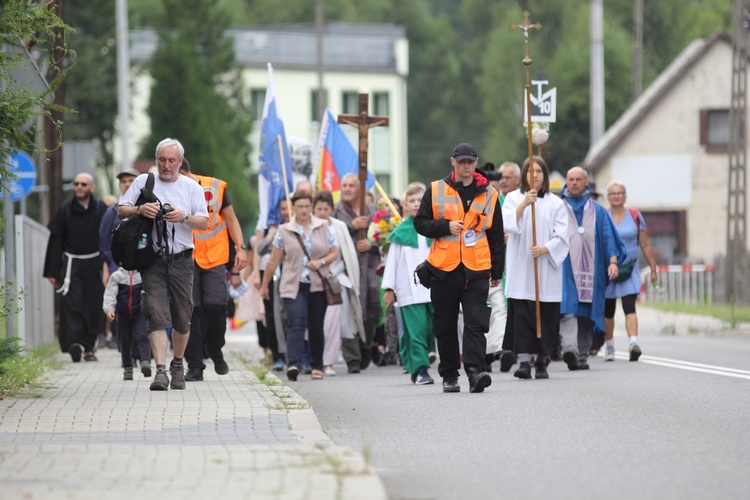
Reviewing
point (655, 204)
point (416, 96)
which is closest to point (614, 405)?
point (655, 204)

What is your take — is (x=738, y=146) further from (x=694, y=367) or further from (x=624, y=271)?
(x=694, y=367)

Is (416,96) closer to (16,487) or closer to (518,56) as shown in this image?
(518,56)

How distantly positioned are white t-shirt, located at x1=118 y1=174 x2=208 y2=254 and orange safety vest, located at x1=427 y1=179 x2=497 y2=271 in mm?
1810

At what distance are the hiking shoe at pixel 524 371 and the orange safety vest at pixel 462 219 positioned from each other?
1.84 metres

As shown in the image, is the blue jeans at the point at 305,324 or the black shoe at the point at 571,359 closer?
the black shoe at the point at 571,359

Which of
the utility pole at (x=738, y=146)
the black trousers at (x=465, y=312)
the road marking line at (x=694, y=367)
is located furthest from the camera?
the utility pole at (x=738, y=146)

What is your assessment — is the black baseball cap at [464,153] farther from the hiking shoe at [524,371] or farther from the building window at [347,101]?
the building window at [347,101]

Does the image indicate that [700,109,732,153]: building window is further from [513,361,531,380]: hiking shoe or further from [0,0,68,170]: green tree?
[0,0,68,170]: green tree

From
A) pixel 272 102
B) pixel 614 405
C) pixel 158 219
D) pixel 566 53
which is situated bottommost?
pixel 614 405

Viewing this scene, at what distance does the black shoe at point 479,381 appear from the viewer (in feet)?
40.9

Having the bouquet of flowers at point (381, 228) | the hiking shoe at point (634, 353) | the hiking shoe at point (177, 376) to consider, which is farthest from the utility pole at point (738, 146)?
the hiking shoe at point (177, 376)

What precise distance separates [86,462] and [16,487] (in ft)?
2.57

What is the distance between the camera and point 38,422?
1038cm

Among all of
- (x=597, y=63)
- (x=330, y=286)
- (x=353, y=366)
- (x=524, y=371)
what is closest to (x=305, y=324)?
(x=330, y=286)
